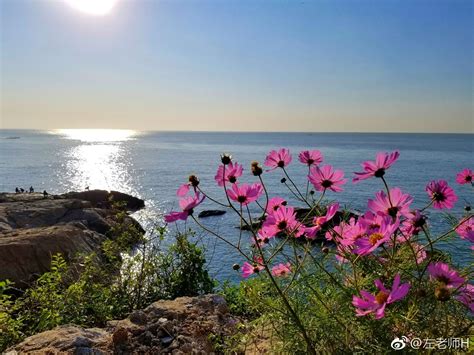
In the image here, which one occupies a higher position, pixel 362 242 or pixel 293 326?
pixel 362 242

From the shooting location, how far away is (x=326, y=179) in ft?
6.96

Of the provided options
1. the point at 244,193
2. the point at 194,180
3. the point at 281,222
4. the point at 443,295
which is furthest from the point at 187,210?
the point at 443,295

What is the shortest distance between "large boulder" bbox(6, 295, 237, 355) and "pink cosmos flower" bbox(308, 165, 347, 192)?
177 centimetres

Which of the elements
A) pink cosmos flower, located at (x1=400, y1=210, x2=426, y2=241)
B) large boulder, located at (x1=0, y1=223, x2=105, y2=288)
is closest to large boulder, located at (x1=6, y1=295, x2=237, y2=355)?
pink cosmos flower, located at (x1=400, y1=210, x2=426, y2=241)

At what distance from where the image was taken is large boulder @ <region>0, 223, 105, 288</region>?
808 centimetres

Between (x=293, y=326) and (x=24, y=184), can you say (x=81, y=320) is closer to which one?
(x=293, y=326)

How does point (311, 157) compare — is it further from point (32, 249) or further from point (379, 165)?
point (32, 249)

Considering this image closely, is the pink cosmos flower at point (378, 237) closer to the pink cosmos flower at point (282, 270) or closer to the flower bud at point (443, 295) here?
the flower bud at point (443, 295)

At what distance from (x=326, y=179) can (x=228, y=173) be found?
1.81ft

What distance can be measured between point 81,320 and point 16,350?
1.26 meters

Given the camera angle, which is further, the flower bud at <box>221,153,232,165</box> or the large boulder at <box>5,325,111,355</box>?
the large boulder at <box>5,325,111,355</box>

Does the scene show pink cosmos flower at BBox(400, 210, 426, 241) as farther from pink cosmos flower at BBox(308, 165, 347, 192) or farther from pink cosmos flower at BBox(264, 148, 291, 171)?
pink cosmos flower at BBox(264, 148, 291, 171)

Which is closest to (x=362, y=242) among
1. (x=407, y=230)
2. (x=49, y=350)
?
(x=407, y=230)

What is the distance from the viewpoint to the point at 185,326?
3.53 m
